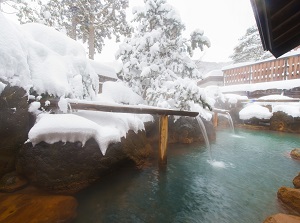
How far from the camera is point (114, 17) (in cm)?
1923

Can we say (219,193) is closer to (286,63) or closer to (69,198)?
(69,198)

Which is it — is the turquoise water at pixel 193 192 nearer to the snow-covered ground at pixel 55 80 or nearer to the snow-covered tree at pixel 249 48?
the snow-covered ground at pixel 55 80

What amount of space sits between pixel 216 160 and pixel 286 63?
18054mm

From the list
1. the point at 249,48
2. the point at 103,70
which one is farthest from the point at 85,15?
the point at 249,48

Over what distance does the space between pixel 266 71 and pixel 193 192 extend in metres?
22.3

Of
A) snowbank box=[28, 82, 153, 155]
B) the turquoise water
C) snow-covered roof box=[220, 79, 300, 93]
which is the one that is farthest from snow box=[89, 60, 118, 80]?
snow-covered roof box=[220, 79, 300, 93]

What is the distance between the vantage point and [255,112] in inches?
712

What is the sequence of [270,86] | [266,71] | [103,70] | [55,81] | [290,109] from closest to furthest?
[55,81] → [290,109] → [103,70] → [270,86] → [266,71]

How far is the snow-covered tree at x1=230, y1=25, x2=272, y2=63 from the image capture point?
115ft

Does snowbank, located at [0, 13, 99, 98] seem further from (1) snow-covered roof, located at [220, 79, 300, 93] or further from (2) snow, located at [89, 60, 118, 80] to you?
(1) snow-covered roof, located at [220, 79, 300, 93]

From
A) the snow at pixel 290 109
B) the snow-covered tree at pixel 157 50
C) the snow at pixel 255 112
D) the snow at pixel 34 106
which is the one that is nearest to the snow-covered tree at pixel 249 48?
the snow at pixel 255 112

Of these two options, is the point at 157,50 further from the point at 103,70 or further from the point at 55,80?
the point at 103,70

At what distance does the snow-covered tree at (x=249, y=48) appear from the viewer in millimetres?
34969

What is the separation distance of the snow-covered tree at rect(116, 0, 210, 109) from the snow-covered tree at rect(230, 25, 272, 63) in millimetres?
28675
